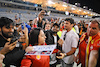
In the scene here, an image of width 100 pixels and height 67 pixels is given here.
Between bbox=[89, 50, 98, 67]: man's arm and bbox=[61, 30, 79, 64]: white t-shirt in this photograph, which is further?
bbox=[61, 30, 79, 64]: white t-shirt

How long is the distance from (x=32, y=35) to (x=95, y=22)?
0.97 m

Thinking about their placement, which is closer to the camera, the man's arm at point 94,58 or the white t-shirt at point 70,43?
the man's arm at point 94,58

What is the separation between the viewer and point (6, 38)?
3.95ft

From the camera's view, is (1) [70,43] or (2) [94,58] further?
(1) [70,43]

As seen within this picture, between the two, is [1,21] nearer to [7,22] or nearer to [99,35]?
[7,22]

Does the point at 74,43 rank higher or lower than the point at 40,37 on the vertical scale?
lower

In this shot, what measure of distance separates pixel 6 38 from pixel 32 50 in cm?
49

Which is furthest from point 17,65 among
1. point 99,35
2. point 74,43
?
point 99,35

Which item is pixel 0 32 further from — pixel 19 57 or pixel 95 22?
pixel 95 22

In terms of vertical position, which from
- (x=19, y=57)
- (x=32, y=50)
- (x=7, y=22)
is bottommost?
(x=19, y=57)

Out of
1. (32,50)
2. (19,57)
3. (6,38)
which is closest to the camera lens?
(32,50)

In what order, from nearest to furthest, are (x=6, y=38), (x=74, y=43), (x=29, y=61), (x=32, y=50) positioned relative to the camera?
(x=32, y=50) < (x=29, y=61) < (x=6, y=38) < (x=74, y=43)

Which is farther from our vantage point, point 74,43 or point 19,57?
point 74,43

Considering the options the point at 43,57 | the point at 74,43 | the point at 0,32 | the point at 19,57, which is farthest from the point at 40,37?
the point at 74,43
